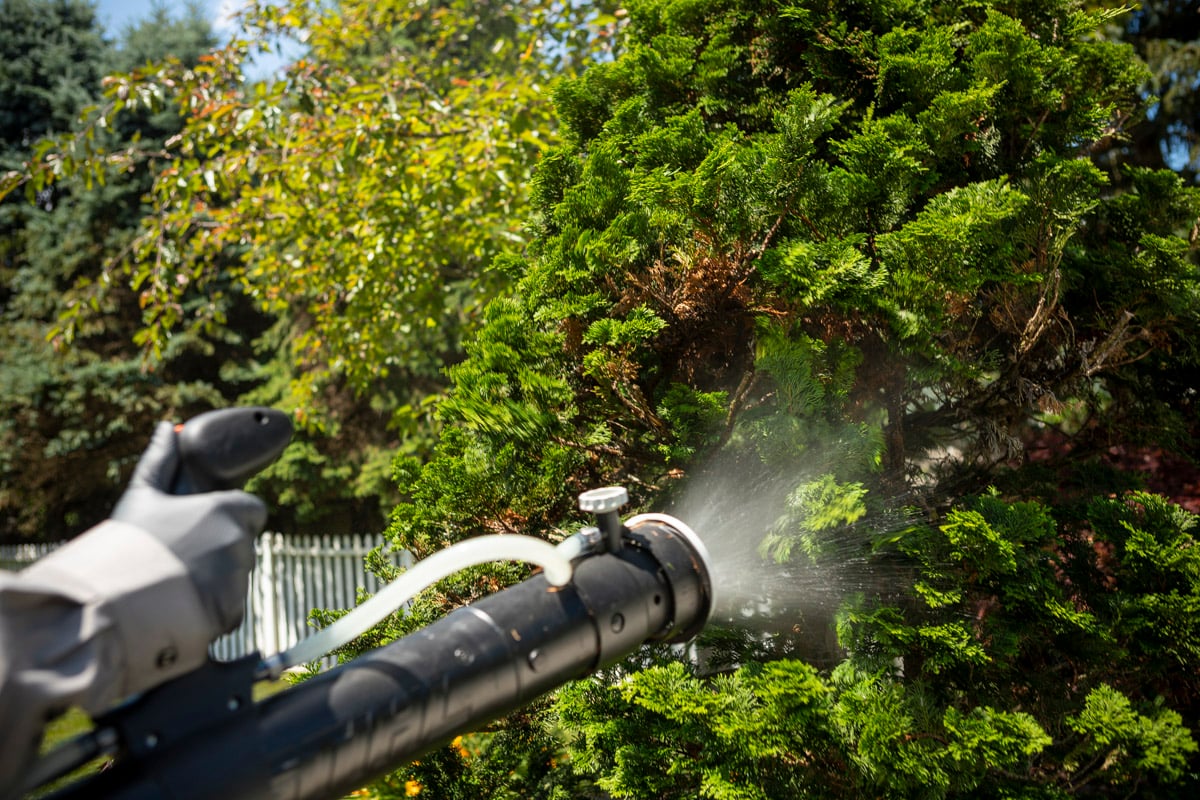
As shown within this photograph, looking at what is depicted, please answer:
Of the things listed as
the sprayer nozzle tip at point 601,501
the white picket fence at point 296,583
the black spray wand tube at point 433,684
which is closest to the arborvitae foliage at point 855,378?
the black spray wand tube at point 433,684

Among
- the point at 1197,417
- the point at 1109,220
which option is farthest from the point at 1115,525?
the point at 1109,220

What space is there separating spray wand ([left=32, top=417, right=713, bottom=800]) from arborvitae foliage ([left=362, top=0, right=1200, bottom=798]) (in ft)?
1.36

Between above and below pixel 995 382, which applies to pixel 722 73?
above

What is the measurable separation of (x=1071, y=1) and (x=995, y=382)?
3.55 feet

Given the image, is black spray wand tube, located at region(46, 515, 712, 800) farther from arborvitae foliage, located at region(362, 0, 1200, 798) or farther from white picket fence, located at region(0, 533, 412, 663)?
white picket fence, located at region(0, 533, 412, 663)

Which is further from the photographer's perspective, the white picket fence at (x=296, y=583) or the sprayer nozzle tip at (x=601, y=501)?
the white picket fence at (x=296, y=583)

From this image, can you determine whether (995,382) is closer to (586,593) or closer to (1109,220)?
(1109,220)

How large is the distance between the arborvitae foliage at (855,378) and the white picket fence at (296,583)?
778 cm

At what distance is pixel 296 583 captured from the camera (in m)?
10.2

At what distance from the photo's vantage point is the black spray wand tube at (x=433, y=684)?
3.40 ft

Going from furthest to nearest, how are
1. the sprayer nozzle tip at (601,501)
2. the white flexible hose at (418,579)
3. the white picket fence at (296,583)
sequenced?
the white picket fence at (296,583) < the sprayer nozzle tip at (601,501) < the white flexible hose at (418,579)

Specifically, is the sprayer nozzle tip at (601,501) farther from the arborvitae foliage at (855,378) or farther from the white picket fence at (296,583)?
the white picket fence at (296,583)

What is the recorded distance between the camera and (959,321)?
223 cm

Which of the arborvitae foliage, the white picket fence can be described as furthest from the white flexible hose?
the white picket fence
